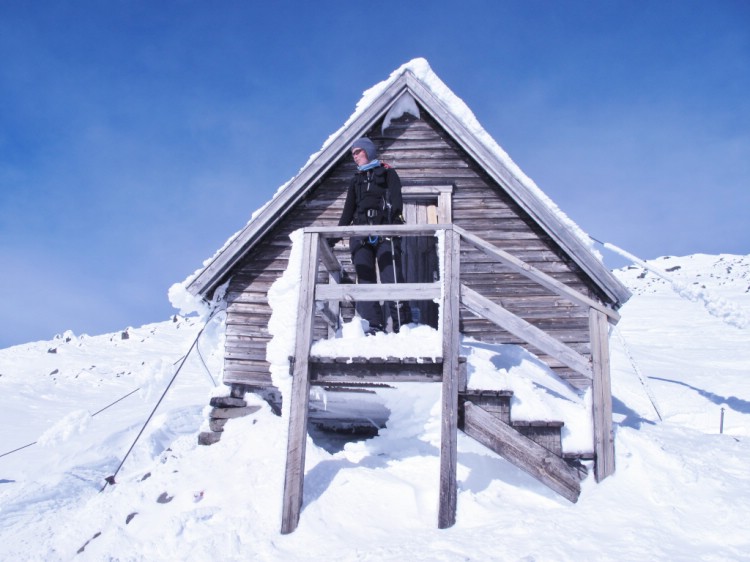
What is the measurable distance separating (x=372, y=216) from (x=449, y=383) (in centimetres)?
233

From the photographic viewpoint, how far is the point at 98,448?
8.55 metres

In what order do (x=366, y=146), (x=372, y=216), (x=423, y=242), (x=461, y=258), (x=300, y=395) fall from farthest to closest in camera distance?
(x=423, y=242) < (x=461, y=258) < (x=366, y=146) < (x=372, y=216) < (x=300, y=395)

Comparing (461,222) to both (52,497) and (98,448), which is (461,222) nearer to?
(52,497)

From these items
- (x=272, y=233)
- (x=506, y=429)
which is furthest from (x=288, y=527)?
(x=272, y=233)

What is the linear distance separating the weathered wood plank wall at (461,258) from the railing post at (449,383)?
248cm

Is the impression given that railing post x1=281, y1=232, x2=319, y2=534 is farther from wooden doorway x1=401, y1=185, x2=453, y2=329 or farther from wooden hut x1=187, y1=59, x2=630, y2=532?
wooden doorway x1=401, y1=185, x2=453, y2=329

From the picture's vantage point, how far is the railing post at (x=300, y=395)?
404 cm

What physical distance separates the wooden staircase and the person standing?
1.09 meters

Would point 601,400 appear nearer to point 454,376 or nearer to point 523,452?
point 523,452

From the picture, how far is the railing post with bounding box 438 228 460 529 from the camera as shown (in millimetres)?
3898

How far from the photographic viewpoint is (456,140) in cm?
689

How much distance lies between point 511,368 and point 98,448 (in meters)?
7.19

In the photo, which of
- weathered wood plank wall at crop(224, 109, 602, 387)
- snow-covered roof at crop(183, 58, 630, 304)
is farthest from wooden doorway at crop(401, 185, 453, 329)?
snow-covered roof at crop(183, 58, 630, 304)

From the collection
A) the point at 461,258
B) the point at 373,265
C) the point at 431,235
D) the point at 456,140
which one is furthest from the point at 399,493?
the point at 456,140
